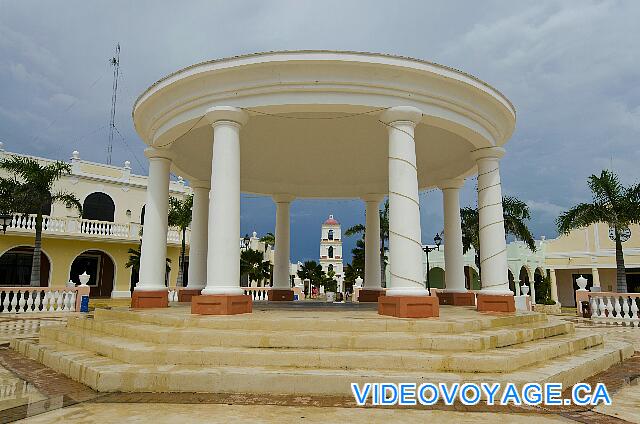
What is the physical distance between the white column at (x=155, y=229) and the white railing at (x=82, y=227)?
69.1 ft

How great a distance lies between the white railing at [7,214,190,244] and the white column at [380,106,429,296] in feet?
88.8

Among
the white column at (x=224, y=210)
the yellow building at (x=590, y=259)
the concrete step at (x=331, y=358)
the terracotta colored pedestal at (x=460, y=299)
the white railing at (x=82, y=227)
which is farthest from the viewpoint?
the yellow building at (x=590, y=259)

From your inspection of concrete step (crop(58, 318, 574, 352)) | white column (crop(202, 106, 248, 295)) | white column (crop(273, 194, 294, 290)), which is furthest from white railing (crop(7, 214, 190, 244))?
concrete step (crop(58, 318, 574, 352))

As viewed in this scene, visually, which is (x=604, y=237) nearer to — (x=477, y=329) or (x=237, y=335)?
(x=477, y=329)

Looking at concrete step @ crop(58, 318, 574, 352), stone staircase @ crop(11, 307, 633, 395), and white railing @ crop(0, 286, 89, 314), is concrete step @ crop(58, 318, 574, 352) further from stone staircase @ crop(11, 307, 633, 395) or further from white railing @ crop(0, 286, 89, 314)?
white railing @ crop(0, 286, 89, 314)

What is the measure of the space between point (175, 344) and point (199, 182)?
28.6 feet

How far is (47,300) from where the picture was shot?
21266 millimetres

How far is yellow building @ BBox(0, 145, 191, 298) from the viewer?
30141 millimetres

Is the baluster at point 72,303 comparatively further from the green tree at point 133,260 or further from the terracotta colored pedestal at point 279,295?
the terracotta colored pedestal at point 279,295

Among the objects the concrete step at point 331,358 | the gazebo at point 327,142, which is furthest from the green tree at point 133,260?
the concrete step at point 331,358

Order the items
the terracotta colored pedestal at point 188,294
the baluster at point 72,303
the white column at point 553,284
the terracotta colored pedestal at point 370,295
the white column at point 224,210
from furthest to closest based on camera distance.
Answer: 1. the white column at point 553,284
2. the baluster at point 72,303
3. the terracotta colored pedestal at point 370,295
4. the terracotta colored pedestal at point 188,294
5. the white column at point 224,210

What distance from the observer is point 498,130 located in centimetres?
1174

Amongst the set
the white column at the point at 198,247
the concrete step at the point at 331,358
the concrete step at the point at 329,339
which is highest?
the white column at the point at 198,247

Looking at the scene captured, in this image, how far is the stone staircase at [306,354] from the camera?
6094 mm
